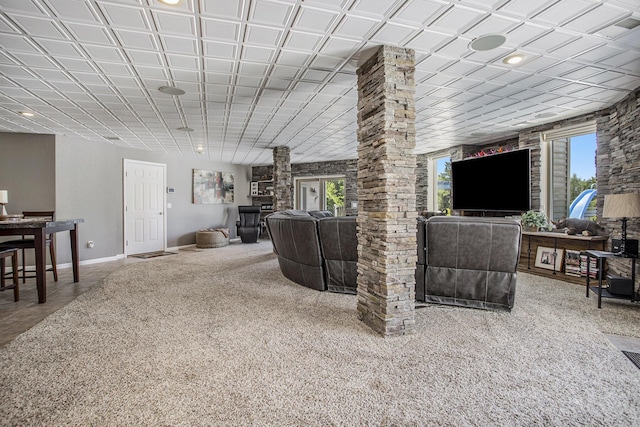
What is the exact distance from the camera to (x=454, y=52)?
2.62 meters

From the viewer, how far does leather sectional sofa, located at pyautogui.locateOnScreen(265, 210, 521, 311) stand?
2906 mm

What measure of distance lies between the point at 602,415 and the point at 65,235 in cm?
708

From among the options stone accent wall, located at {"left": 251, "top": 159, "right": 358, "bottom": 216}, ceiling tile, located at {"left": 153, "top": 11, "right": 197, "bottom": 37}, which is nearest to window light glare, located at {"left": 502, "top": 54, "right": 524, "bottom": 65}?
ceiling tile, located at {"left": 153, "top": 11, "right": 197, "bottom": 37}

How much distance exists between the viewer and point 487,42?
8.02 feet

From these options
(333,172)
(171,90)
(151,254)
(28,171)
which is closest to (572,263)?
(171,90)

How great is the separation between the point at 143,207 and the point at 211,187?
203cm

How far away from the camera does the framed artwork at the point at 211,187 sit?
8.18m

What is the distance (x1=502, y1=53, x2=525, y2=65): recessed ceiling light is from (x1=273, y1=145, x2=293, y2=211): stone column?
444 cm

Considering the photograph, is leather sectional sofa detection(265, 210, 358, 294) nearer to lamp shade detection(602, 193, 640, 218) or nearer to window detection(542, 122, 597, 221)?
lamp shade detection(602, 193, 640, 218)

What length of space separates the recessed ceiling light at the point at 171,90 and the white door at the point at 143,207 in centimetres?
386

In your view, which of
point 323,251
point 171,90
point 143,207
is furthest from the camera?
point 143,207

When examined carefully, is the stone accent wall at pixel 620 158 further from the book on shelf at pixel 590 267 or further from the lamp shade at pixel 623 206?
the lamp shade at pixel 623 206

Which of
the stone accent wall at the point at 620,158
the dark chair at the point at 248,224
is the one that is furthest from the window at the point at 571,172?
the dark chair at the point at 248,224

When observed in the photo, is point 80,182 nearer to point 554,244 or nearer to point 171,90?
point 171,90
